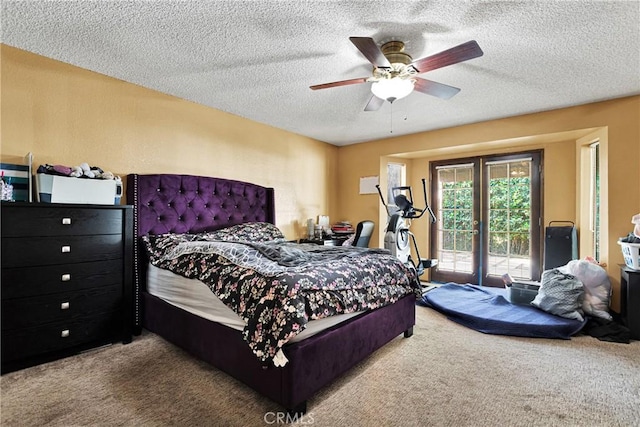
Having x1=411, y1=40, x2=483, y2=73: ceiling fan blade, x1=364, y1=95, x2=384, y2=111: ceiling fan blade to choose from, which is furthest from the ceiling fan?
x1=364, y1=95, x2=384, y2=111: ceiling fan blade

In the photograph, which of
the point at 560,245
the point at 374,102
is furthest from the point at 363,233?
the point at 560,245

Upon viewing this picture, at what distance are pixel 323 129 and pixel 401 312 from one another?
2.75 meters

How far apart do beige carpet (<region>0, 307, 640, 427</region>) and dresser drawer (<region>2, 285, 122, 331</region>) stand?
0.32m

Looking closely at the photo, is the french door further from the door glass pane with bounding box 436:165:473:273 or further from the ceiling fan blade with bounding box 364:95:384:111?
the ceiling fan blade with bounding box 364:95:384:111

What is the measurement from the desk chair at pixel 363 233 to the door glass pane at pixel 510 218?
1773 mm

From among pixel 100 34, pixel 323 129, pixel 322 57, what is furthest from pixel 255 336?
pixel 323 129

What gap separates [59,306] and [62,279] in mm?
190

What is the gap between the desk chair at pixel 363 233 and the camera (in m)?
4.19

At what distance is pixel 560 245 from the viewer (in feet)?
12.1

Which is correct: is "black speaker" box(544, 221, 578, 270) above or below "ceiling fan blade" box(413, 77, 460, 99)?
below

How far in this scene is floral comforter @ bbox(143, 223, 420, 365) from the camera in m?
1.54

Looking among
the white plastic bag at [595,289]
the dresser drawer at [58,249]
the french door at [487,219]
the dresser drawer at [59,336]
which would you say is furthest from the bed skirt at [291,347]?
the french door at [487,219]

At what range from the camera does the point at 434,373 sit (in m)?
2.06

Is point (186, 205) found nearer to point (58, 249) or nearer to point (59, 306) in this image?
point (58, 249)
